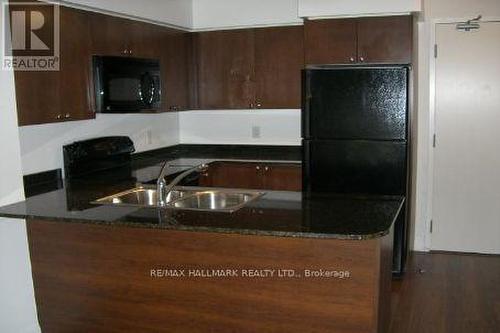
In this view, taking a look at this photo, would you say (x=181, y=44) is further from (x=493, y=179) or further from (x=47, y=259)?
(x=493, y=179)

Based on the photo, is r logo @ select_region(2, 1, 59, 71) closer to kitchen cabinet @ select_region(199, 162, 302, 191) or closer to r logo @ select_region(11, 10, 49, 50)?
r logo @ select_region(11, 10, 49, 50)

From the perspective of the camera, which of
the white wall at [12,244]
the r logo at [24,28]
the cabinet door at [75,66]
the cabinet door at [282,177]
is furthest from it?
the cabinet door at [282,177]

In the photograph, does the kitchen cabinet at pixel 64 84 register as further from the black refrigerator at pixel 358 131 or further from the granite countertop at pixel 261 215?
the black refrigerator at pixel 358 131

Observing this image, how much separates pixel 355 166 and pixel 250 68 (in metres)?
1.37

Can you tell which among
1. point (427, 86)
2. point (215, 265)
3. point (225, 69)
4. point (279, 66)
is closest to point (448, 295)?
point (427, 86)

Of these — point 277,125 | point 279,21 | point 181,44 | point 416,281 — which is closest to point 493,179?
point 416,281

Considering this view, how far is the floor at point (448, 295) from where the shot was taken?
325cm

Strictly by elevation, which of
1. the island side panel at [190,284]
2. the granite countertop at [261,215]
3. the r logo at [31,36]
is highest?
the r logo at [31,36]

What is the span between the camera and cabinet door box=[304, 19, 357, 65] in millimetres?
4059

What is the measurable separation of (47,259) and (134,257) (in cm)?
53

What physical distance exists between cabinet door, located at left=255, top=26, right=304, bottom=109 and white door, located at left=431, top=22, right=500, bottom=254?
1219 mm

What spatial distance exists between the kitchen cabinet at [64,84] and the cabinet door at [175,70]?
96 centimetres

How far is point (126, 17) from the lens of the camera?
12.3ft

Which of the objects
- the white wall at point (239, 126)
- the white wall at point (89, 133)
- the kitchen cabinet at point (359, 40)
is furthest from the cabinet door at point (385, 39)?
the white wall at point (89, 133)
